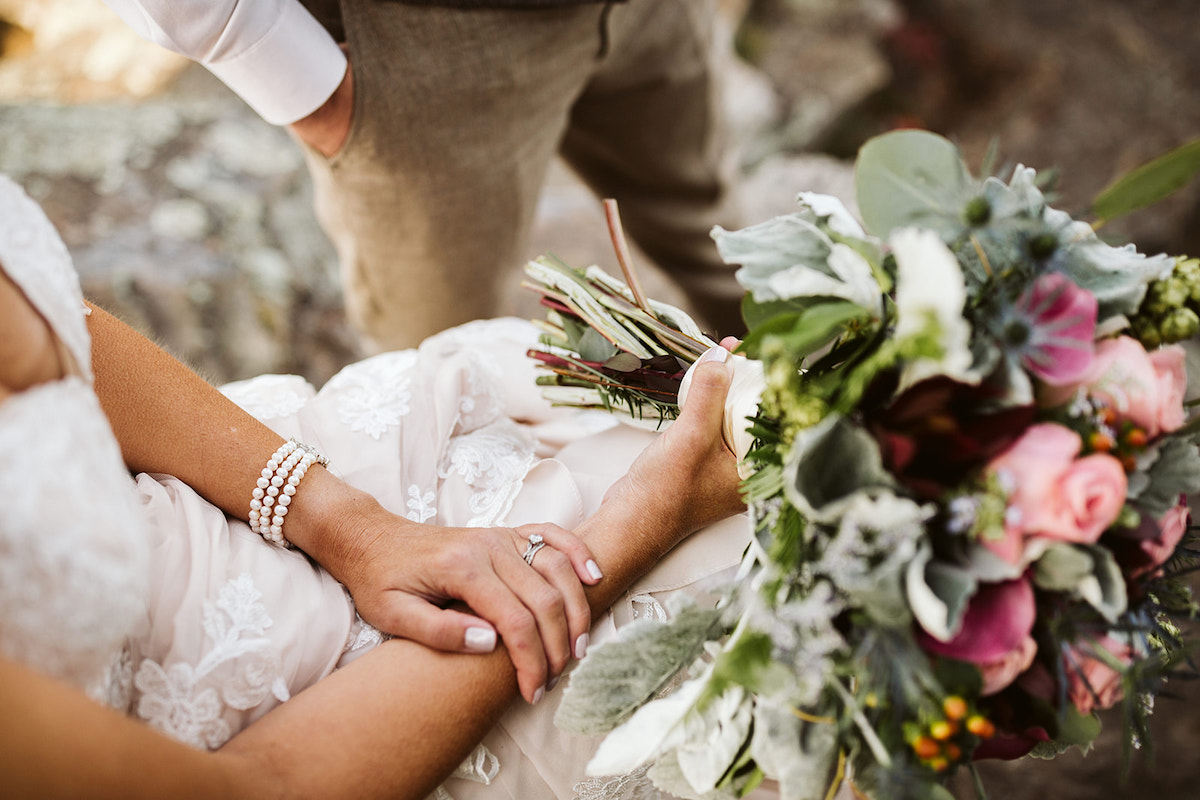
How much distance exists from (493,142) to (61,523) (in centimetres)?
129

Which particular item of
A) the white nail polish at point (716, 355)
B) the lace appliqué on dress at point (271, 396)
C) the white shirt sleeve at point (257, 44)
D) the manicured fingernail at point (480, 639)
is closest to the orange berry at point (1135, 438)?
the white nail polish at point (716, 355)

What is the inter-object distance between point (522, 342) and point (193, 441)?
568 millimetres

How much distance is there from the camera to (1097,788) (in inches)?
79.4

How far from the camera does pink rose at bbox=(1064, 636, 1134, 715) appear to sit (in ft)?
2.42

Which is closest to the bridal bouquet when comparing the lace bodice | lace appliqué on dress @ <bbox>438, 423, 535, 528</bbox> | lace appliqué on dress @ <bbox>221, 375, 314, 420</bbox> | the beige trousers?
lace appliqué on dress @ <bbox>438, 423, 535, 528</bbox>

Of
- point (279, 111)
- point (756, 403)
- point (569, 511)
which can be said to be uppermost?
point (279, 111)

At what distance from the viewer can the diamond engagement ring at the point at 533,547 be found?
0.99 m

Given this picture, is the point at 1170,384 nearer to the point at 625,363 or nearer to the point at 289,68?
the point at 625,363

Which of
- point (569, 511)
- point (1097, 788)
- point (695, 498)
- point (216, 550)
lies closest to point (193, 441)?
point (216, 550)

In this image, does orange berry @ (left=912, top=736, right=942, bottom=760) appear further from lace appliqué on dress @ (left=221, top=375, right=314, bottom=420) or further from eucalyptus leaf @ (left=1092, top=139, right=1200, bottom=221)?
→ lace appliqué on dress @ (left=221, top=375, right=314, bottom=420)

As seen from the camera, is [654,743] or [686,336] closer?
[654,743]

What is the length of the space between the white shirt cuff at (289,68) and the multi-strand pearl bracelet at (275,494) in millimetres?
778

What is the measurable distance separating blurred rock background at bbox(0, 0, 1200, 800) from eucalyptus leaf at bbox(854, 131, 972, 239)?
129cm

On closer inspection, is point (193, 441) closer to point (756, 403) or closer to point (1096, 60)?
point (756, 403)
